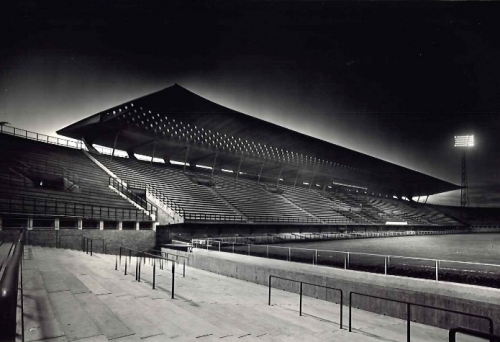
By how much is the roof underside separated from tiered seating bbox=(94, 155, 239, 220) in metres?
3.19

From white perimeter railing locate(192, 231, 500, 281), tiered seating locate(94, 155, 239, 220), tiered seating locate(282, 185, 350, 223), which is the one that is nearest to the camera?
white perimeter railing locate(192, 231, 500, 281)

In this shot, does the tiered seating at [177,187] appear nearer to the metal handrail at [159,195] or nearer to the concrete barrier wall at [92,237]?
the metal handrail at [159,195]

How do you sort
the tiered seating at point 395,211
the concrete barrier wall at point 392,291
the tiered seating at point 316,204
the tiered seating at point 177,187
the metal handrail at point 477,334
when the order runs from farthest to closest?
1. the tiered seating at point 395,211
2. the tiered seating at point 316,204
3. the tiered seating at point 177,187
4. the concrete barrier wall at point 392,291
5. the metal handrail at point 477,334

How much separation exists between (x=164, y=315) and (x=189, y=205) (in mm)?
23834

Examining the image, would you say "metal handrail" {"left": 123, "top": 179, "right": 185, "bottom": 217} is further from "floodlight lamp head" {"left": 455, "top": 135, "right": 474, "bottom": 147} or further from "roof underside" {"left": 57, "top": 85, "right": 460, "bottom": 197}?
"floodlight lamp head" {"left": 455, "top": 135, "right": 474, "bottom": 147}

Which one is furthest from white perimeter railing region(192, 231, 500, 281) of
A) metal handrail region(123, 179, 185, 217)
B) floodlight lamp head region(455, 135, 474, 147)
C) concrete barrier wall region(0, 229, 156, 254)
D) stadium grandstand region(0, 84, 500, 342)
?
floodlight lamp head region(455, 135, 474, 147)

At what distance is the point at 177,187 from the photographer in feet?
111

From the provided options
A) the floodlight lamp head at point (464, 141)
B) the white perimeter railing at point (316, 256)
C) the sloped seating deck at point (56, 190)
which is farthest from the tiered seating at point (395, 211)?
the sloped seating deck at point (56, 190)

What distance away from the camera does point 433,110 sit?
18.3 m

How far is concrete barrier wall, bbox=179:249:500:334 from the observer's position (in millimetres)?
7316

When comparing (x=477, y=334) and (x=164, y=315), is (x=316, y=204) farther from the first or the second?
(x=477, y=334)

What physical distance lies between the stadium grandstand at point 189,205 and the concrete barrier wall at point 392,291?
0.05 meters

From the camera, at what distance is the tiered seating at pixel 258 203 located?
115 ft

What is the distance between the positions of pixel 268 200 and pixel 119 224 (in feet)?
74.6
